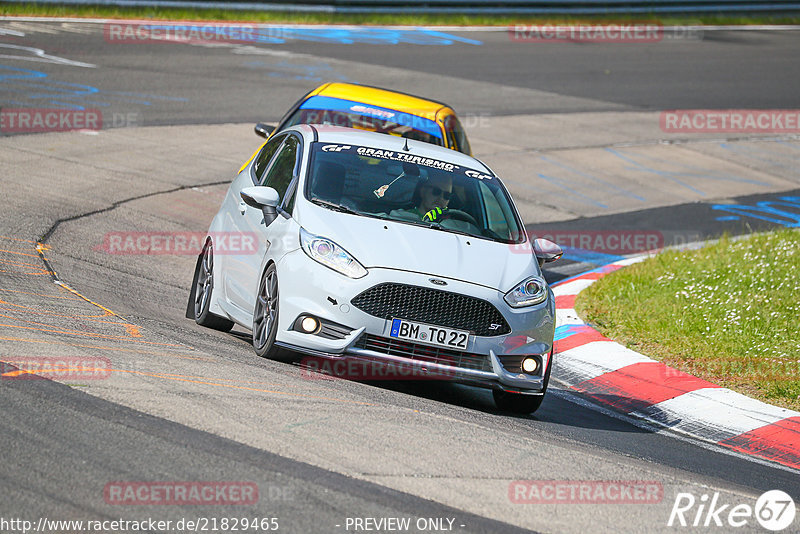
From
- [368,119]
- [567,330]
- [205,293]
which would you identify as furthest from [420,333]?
[368,119]

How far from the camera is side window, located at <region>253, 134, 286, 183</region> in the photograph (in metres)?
8.79

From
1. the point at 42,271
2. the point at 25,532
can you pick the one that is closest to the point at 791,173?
the point at 42,271

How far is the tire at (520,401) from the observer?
745 cm

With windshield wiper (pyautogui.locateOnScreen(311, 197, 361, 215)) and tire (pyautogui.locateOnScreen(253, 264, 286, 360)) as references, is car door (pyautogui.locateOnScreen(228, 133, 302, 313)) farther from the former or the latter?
windshield wiper (pyautogui.locateOnScreen(311, 197, 361, 215))

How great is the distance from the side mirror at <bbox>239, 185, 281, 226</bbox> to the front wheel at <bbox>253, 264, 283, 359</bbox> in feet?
1.55

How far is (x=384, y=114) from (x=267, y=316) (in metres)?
4.83

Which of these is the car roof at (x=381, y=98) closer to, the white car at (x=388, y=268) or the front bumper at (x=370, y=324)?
the white car at (x=388, y=268)

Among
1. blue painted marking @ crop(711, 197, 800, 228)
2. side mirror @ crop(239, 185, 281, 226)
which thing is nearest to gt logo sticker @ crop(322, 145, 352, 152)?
side mirror @ crop(239, 185, 281, 226)

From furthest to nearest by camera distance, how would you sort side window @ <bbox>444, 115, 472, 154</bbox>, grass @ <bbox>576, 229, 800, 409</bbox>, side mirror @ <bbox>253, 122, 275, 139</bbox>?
side mirror @ <bbox>253, 122, 275, 139</bbox>
side window @ <bbox>444, 115, 472, 154</bbox>
grass @ <bbox>576, 229, 800, 409</bbox>

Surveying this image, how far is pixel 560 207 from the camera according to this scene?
1566cm

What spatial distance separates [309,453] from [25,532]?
1.46 metres

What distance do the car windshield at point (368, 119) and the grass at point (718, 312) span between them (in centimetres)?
240

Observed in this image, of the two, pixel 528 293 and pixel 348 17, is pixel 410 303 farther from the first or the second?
pixel 348 17

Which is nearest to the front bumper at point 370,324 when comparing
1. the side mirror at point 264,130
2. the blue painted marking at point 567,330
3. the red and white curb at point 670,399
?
the red and white curb at point 670,399
